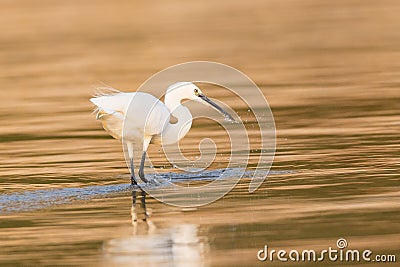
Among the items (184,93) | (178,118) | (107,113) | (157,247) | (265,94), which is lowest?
(157,247)

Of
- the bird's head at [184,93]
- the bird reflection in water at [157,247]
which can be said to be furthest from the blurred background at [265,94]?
the bird's head at [184,93]

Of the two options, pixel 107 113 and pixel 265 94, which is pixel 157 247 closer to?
pixel 107 113

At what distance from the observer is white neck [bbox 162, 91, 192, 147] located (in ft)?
47.6

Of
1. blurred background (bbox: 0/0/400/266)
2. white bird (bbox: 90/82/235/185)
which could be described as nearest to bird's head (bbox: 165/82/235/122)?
white bird (bbox: 90/82/235/185)

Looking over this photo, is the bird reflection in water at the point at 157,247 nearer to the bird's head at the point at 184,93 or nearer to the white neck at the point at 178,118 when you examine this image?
the white neck at the point at 178,118

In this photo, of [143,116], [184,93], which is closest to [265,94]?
[184,93]

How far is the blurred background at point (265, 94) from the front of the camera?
10.8 m

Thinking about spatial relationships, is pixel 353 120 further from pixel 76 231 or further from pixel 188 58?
pixel 188 58

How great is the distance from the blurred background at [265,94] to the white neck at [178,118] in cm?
85

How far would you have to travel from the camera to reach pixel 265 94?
20.8 metres

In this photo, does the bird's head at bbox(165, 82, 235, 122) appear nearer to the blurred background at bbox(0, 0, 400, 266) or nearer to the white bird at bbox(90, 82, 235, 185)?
the white bird at bbox(90, 82, 235, 185)

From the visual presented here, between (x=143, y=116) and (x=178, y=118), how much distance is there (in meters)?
0.64

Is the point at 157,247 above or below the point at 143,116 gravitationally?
below

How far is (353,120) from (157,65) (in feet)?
29.3
